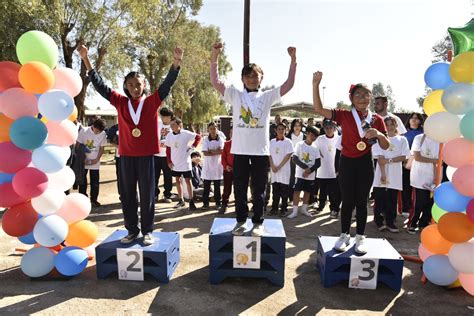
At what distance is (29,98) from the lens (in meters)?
3.57

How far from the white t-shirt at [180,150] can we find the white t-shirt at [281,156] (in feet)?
5.81

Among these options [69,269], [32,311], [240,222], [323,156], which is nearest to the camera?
[32,311]

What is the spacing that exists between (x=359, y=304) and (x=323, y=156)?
12.8 feet

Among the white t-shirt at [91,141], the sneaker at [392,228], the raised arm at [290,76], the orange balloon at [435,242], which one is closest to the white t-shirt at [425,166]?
the sneaker at [392,228]

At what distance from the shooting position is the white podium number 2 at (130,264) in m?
3.74

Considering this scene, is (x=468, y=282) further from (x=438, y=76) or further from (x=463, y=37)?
(x=463, y=37)

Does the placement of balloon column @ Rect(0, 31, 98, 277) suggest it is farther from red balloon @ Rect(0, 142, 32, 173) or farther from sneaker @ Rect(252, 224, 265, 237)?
sneaker @ Rect(252, 224, 265, 237)

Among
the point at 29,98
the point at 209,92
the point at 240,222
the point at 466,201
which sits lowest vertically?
the point at 240,222

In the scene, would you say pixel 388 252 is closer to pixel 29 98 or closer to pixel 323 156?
pixel 323 156

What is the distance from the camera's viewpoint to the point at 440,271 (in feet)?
11.6

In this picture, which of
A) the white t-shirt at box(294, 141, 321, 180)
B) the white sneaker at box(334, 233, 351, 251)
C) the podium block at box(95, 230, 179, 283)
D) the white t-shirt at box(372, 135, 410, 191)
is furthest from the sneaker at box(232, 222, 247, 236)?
the white t-shirt at box(294, 141, 321, 180)

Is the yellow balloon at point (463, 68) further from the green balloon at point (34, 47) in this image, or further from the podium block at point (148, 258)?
the green balloon at point (34, 47)

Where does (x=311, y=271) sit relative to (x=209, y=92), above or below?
below

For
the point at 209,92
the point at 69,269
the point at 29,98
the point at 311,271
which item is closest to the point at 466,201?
the point at 311,271
